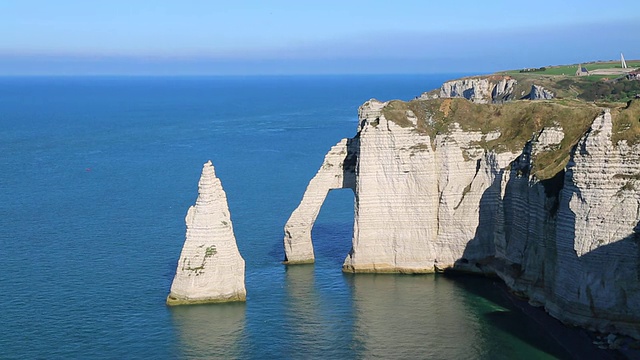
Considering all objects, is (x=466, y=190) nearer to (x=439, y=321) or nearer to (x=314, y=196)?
(x=314, y=196)

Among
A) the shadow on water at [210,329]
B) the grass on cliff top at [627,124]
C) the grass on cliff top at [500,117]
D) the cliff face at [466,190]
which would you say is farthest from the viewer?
the grass on cliff top at [500,117]

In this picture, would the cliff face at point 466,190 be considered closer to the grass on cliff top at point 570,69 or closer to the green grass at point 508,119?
the green grass at point 508,119

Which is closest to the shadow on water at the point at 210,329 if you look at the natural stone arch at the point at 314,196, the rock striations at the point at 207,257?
the rock striations at the point at 207,257

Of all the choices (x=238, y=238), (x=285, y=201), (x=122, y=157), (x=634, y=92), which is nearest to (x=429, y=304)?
(x=238, y=238)

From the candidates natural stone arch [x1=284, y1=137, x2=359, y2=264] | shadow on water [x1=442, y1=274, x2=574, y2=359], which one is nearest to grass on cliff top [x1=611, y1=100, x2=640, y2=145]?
shadow on water [x1=442, y1=274, x2=574, y2=359]

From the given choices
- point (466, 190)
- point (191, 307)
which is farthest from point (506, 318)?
point (191, 307)

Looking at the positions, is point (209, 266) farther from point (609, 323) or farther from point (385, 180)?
point (609, 323)
